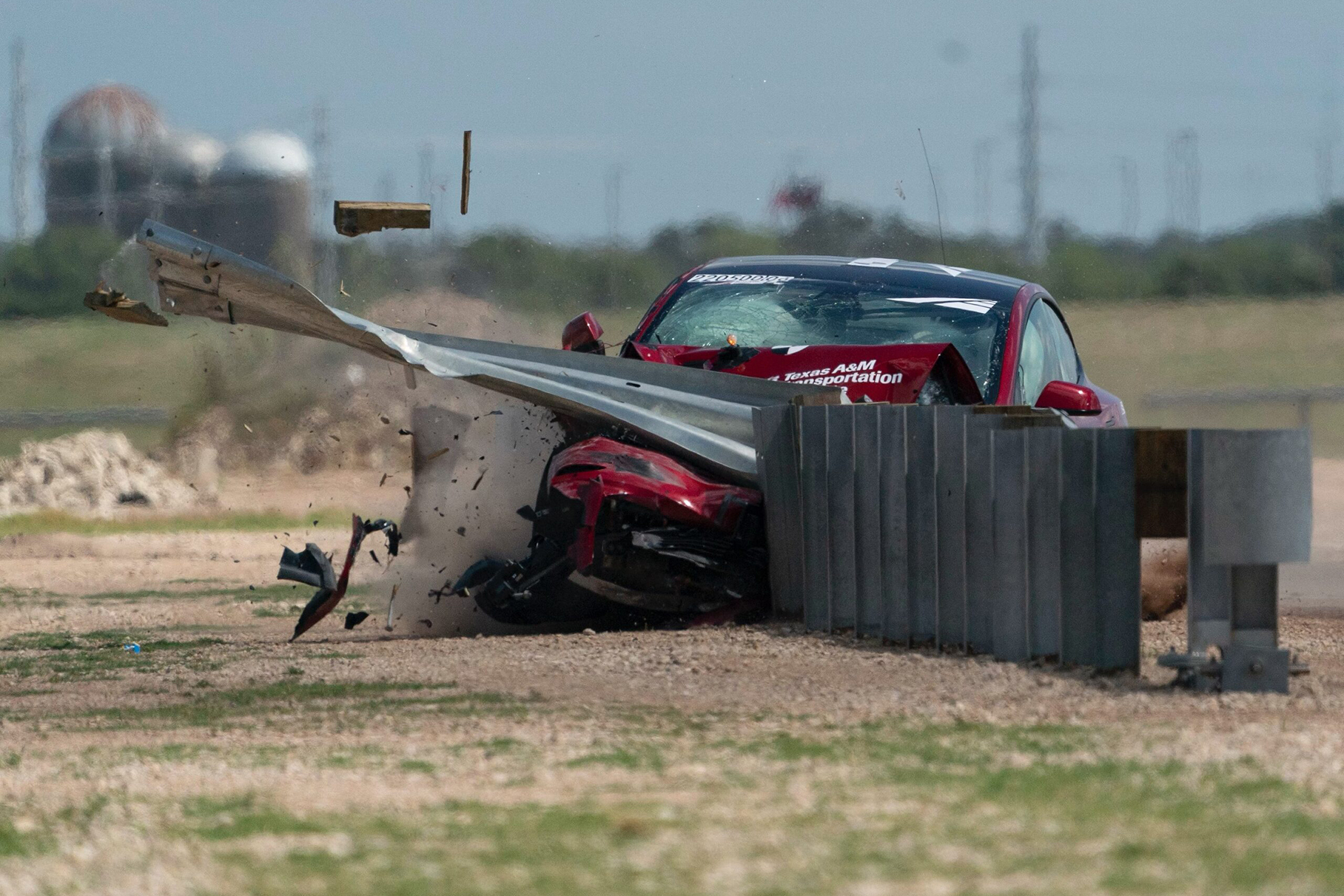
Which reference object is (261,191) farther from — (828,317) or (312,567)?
(312,567)

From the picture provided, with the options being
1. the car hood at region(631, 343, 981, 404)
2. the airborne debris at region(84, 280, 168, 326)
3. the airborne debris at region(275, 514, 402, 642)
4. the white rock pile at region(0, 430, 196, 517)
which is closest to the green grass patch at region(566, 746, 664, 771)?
the airborne debris at region(275, 514, 402, 642)

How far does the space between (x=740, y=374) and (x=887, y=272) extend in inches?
61.1

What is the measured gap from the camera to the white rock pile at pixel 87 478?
2561cm

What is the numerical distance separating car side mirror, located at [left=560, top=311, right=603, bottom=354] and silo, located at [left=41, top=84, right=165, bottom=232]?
73.7 feet

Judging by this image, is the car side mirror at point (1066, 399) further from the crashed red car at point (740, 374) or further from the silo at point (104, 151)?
the silo at point (104, 151)

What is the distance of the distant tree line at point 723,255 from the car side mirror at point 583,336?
296cm

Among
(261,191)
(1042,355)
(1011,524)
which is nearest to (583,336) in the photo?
(1042,355)

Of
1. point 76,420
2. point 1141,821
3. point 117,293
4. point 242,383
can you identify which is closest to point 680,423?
point 117,293

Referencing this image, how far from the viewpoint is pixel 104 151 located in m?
31.4

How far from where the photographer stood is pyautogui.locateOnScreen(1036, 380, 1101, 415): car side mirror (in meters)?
8.71

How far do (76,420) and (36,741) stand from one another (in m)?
22.0

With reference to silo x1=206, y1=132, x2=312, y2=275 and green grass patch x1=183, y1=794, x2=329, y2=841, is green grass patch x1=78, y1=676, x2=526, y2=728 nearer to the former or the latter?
green grass patch x1=183, y1=794, x2=329, y2=841

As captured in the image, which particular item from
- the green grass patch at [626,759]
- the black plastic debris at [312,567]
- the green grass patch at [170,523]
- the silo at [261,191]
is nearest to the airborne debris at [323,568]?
the black plastic debris at [312,567]

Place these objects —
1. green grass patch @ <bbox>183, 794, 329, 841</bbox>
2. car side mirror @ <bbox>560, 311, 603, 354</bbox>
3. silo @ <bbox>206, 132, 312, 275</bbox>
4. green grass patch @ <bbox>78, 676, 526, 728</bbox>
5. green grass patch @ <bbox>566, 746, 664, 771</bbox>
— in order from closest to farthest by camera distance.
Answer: green grass patch @ <bbox>183, 794, 329, 841</bbox> → green grass patch @ <bbox>566, 746, 664, 771</bbox> → green grass patch @ <bbox>78, 676, 526, 728</bbox> → car side mirror @ <bbox>560, 311, 603, 354</bbox> → silo @ <bbox>206, 132, 312, 275</bbox>
